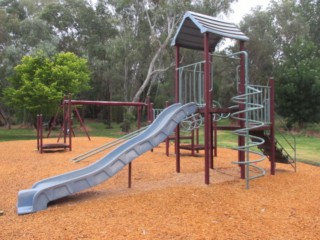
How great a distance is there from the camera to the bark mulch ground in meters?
4.27

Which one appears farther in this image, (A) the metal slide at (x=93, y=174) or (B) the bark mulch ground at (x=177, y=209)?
(A) the metal slide at (x=93, y=174)

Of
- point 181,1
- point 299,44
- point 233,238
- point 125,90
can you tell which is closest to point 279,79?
point 299,44

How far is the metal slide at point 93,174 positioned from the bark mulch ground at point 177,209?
0.23m

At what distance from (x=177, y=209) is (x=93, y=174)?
5.70 feet

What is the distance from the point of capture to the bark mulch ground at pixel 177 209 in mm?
4272

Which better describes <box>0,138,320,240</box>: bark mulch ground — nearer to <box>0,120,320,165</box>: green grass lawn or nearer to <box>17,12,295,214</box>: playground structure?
<box>17,12,295,214</box>: playground structure

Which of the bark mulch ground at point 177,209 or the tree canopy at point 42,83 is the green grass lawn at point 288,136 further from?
the bark mulch ground at point 177,209

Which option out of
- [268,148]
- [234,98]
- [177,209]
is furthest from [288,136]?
[177,209]

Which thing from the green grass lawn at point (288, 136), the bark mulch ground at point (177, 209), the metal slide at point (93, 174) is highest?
the metal slide at point (93, 174)

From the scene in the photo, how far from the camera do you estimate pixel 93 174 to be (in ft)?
19.5

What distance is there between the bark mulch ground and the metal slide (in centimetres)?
23

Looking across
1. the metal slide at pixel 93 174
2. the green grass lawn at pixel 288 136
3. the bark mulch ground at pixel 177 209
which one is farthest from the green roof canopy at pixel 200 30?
the green grass lawn at pixel 288 136

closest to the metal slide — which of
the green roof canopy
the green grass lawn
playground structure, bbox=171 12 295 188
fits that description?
playground structure, bbox=171 12 295 188

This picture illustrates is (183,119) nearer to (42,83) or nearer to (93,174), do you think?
(93,174)
